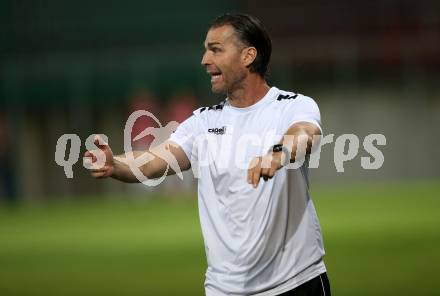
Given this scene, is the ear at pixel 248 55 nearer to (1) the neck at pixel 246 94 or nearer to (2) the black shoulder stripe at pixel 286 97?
(1) the neck at pixel 246 94

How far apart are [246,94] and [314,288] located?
1.19m

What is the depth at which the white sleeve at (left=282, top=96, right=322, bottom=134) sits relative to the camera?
5840mm

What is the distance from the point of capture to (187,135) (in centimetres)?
638

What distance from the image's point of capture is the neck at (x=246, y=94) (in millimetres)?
6230

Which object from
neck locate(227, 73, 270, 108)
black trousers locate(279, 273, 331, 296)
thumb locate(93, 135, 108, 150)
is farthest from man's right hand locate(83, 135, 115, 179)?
black trousers locate(279, 273, 331, 296)

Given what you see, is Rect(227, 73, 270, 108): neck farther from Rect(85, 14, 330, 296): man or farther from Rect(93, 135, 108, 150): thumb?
Rect(93, 135, 108, 150): thumb

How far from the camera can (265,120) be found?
606 cm

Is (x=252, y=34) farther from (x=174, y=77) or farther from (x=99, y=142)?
(x=174, y=77)

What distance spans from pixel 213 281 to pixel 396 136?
1103 inches

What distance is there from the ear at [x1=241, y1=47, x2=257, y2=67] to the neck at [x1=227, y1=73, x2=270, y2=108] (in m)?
0.10

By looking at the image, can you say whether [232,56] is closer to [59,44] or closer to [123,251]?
[123,251]

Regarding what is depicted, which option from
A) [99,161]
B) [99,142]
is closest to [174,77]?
[99,161]

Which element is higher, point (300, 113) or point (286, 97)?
point (286, 97)

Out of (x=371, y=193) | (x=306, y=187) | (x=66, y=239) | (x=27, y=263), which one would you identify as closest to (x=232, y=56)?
(x=306, y=187)
